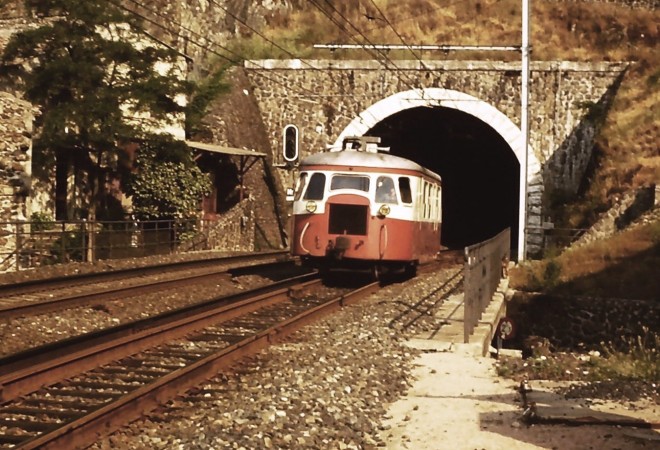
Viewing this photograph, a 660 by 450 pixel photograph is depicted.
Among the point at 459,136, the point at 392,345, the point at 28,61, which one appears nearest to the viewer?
the point at 392,345

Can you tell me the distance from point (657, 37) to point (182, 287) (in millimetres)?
24816

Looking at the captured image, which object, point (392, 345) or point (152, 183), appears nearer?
point (392, 345)

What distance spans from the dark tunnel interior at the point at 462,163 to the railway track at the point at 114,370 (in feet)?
74.0

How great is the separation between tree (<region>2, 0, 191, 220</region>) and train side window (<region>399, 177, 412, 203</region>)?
811cm

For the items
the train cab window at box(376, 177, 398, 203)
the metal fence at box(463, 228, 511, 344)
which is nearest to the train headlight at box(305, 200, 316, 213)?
the train cab window at box(376, 177, 398, 203)

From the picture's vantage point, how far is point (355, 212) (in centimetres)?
1705

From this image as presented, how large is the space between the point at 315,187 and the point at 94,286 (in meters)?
4.64

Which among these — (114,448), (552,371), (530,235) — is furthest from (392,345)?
(530,235)

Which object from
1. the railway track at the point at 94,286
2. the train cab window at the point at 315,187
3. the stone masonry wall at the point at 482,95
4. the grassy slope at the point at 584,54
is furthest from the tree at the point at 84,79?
the grassy slope at the point at 584,54

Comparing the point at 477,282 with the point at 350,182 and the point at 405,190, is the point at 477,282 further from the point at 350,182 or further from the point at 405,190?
the point at 350,182

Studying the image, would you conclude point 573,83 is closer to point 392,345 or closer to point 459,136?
point 459,136

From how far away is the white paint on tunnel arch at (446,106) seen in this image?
103 ft

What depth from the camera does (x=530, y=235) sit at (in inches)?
1195

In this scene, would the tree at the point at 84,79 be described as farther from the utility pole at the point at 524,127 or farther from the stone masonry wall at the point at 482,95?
the stone masonry wall at the point at 482,95
